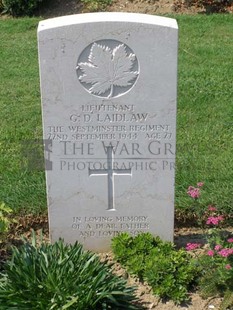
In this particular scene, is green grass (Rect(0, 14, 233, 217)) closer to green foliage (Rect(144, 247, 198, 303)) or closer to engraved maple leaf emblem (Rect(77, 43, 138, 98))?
green foliage (Rect(144, 247, 198, 303))

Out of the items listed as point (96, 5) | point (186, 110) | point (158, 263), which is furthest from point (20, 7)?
point (158, 263)

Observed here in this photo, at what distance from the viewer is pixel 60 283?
4191mm

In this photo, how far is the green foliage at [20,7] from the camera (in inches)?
450

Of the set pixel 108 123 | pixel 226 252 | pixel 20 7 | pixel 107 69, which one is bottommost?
pixel 226 252

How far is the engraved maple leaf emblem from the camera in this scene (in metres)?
4.43

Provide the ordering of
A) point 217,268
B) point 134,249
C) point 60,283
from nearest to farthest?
point 60,283
point 217,268
point 134,249

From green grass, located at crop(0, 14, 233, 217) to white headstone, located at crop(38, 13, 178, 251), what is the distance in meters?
0.68

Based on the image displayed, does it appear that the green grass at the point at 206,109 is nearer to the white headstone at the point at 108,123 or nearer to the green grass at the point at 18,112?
the white headstone at the point at 108,123

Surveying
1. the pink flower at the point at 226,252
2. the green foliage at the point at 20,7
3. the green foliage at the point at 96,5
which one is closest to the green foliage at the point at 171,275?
the pink flower at the point at 226,252

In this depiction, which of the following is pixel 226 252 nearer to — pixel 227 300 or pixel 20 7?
pixel 227 300

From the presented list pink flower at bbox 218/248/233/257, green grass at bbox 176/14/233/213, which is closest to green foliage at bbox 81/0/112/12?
green grass at bbox 176/14/233/213

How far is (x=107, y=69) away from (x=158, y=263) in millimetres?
1299

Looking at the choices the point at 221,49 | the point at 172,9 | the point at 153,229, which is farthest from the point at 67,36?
the point at 172,9

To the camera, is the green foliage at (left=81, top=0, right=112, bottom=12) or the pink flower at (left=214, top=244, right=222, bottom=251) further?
the green foliage at (left=81, top=0, right=112, bottom=12)
